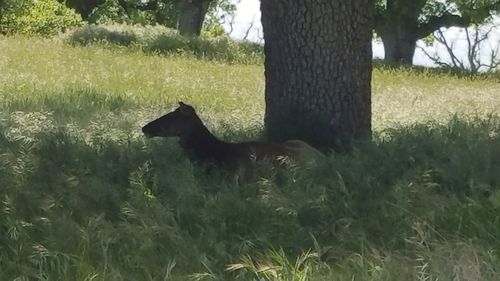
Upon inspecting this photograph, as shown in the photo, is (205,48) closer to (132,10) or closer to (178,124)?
(178,124)

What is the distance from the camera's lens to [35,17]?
33.7 m

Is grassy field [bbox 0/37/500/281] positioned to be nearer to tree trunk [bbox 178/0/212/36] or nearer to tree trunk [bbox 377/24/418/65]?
tree trunk [bbox 178/0/212/36]

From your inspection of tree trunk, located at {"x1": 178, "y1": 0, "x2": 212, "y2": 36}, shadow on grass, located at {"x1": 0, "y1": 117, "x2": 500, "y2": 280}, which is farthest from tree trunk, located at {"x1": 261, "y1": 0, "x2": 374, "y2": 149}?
tree trunk, located at {"x1": 178, "y1": 0, "x2": 212, "y2": 36}

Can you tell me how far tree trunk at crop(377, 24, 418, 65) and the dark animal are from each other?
30.4 m

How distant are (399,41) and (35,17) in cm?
1582

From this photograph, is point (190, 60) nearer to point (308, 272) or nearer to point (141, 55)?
point (141, 55)

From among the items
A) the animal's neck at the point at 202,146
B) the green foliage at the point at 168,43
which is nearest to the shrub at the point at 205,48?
the green foliage at the point at 168,43

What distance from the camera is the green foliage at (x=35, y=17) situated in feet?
106

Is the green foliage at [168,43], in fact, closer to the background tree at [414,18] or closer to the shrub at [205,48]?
the shrub at [205,48]

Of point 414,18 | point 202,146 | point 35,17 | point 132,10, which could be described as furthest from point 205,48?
point 132,10

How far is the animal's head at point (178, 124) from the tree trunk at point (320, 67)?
1182 mm

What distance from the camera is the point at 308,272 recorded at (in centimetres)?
429

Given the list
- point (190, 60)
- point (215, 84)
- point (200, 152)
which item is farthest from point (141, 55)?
point (200, 152)

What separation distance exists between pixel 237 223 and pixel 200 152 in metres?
1.65
